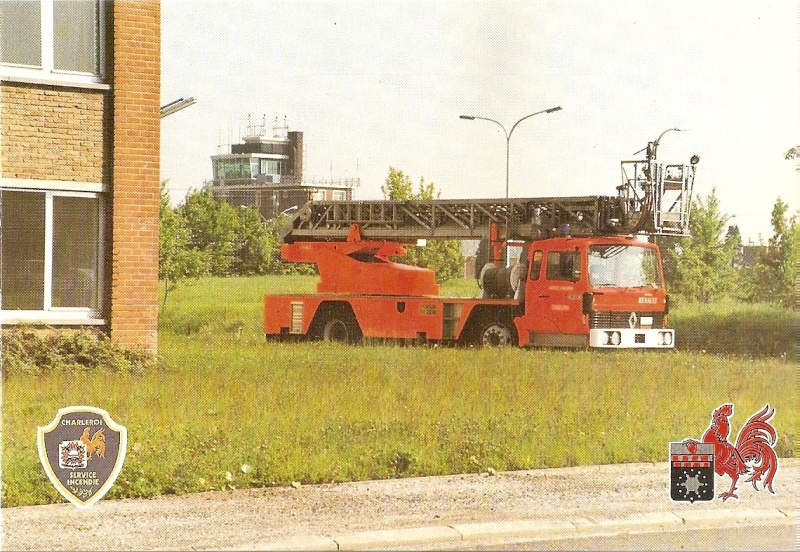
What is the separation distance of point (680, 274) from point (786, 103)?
2496 mm

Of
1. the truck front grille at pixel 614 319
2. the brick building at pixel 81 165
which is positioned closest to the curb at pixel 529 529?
the truck front grille at pixel 614 319

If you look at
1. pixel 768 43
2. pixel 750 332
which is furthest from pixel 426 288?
pixel 768 43

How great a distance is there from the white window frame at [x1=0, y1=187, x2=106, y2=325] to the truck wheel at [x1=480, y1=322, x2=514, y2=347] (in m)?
4.36

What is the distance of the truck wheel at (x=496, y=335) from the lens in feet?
43.9

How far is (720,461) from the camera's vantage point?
1109 centimetres

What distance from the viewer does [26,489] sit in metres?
9.57

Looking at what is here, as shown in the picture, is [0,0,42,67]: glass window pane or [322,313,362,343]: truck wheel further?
[322,313,362,343]: truck wheel

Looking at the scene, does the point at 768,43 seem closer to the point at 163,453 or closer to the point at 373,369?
the point at 373,369

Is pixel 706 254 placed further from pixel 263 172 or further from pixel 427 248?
pixel 263 172

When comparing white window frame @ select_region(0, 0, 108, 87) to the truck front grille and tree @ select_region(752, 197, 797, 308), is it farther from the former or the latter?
tree @ select_region(752, 197, 797, 308)

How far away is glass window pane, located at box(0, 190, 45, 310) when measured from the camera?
1166 centimetres

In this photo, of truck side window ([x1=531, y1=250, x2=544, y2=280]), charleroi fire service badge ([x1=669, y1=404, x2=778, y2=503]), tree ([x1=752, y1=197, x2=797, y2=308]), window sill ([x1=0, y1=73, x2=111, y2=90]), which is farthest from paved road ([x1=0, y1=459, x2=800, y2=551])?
window sill ([x1=0, y1=73, x2=111, y2=90])

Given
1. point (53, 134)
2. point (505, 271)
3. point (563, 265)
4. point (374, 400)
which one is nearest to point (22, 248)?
point (53, 134)

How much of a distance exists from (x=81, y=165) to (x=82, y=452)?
3.71 meters
